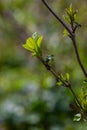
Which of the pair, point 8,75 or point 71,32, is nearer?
point 71,32

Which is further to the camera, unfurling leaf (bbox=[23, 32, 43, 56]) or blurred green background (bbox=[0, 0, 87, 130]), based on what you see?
blurred green background (bbox=[0, 0, 87, 130])

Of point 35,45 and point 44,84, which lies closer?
point 35,45

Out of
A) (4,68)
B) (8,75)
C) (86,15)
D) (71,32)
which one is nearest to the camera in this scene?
(71,32)

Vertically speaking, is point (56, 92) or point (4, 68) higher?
point (4, 68)

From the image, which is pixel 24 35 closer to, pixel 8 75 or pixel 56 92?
pixel 8 75

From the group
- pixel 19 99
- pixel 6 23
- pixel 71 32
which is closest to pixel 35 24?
pixel 6 23

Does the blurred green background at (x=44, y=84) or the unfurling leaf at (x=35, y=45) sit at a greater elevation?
the blurred green background at (x=44, y=84)

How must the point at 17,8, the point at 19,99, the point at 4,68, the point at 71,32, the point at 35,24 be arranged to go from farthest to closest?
the point at 4,68 → the point at 35,24 → the point at 17,8 → the point at 19,99 → the point at 71,32

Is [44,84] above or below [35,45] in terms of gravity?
above

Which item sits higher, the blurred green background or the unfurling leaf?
the blurred green background

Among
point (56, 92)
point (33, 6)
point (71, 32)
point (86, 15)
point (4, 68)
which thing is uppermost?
point (33, 6)

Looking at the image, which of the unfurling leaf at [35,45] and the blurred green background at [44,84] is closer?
the unfurling leaf at [35,45]
